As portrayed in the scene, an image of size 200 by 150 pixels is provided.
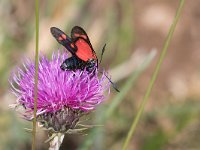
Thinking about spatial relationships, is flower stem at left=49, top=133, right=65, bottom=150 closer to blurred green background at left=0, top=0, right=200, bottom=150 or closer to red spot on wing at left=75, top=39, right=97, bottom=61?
red spot on wing at left=75, top=39, right=97, bottom=61

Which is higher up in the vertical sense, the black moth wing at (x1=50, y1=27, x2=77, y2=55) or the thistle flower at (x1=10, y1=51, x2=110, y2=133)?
the black moth wing at (x1=50, y1=27, x2=77, y2=55)

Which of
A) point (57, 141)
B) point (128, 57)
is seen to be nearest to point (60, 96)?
point (57, 141)

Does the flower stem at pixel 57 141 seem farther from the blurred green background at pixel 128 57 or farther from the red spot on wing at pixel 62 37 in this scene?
the blurred green background at pixel 128 57

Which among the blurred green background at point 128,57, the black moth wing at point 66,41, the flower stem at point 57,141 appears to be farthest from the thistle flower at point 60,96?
the blurred green background at point 128,57

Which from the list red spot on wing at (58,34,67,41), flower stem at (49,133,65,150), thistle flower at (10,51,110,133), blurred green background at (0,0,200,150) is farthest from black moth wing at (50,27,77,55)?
blurred green background at (0,0,200,150)

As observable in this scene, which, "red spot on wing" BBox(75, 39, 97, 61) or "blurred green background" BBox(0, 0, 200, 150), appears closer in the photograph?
"red spot on wing" BBox(75, 39, 97, 61)

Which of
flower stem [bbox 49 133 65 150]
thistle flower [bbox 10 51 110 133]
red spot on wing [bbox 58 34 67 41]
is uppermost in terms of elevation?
red spot on wing [bbox 58 34 67 41]

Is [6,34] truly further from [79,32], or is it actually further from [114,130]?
[79,32]
